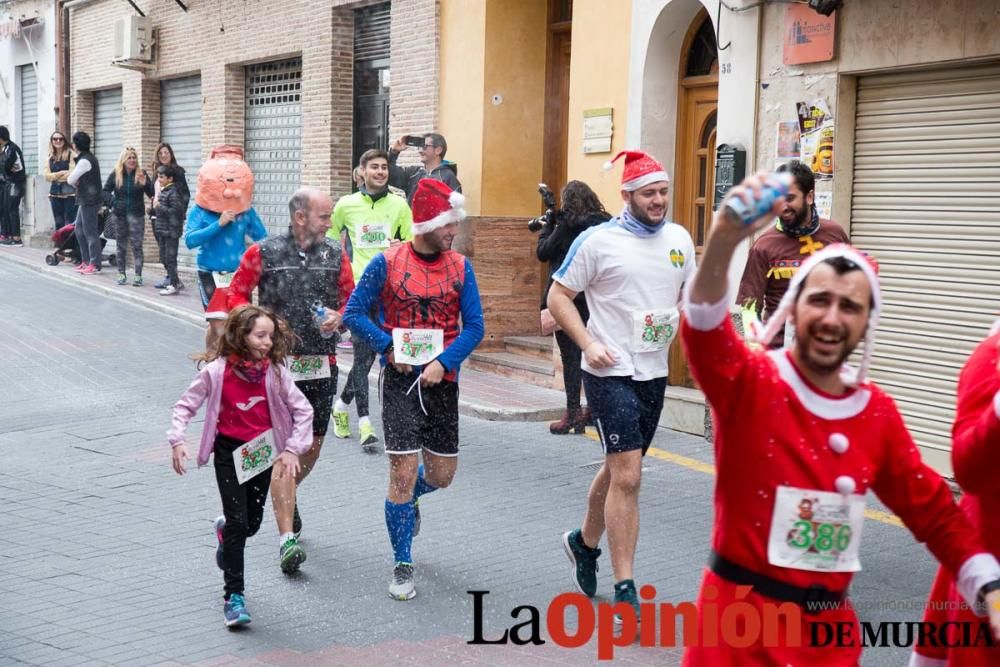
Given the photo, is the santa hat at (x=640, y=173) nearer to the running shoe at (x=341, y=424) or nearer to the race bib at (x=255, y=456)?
the race bib at (x=255, y=456)

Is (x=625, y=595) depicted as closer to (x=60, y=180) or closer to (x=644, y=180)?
(x=644, y=180)

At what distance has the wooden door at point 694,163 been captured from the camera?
11695mm

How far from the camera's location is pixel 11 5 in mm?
30109

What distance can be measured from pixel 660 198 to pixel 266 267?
2.24 meters

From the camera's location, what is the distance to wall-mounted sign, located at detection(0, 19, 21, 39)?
2909 centimetres

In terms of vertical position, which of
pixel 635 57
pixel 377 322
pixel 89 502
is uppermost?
pixel 635 57

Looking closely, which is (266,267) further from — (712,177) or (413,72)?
(413,72)

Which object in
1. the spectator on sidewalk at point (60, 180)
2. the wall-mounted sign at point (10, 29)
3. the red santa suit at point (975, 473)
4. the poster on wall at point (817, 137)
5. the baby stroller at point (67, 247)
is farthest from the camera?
the wall-mounted sign at point (10, 29)

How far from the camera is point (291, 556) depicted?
6.78 metres

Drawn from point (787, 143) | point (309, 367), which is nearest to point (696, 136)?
point (787, 143)

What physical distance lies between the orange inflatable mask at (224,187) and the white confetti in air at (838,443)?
725 centimetres

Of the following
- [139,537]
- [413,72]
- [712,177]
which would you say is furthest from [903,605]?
[413,72]

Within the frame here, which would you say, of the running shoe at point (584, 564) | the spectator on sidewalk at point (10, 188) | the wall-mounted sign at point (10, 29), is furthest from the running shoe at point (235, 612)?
the wall-mounted sign at point (10, 29)

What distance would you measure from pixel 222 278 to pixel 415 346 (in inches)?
157
